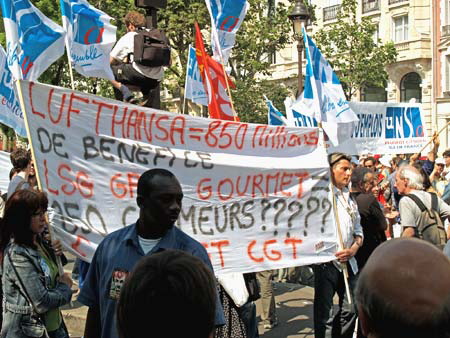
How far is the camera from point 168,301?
5.82 feet

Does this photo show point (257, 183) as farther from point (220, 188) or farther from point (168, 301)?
point (168, 301)

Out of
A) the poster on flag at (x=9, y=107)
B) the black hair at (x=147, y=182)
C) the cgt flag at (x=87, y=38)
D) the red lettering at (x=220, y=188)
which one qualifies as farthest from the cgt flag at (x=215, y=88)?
the black hair at (x=147, y=182)

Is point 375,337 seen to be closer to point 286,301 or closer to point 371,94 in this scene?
point 286,301

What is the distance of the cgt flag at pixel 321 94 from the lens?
24.0ft

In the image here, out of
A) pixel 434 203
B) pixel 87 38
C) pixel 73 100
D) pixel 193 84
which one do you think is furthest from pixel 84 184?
pixel 193 84

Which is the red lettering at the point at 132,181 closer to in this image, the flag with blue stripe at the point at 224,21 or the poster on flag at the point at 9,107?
the flag with blue stripe at the point at 224,21

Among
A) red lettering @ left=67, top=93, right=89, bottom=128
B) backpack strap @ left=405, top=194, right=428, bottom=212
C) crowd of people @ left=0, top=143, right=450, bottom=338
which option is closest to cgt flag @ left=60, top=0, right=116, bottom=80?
crowd of people @ left=0, top=143, right=450, bottom=338

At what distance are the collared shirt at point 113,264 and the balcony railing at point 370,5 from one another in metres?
43.4

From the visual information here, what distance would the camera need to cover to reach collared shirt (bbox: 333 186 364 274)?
18.9 feet

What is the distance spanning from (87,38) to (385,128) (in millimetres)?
7114

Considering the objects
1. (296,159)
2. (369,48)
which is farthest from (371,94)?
(296,159)

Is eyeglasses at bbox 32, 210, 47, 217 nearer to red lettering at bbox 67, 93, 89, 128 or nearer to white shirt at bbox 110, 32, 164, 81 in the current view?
red lettering at bbox 67, 93, 89, 128

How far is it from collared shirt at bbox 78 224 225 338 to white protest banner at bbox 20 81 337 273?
903 millimetres

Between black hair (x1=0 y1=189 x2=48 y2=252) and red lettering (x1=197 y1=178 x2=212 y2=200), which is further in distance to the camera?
red lettering (x1=197 y1=178 x2=212 y2=200)
